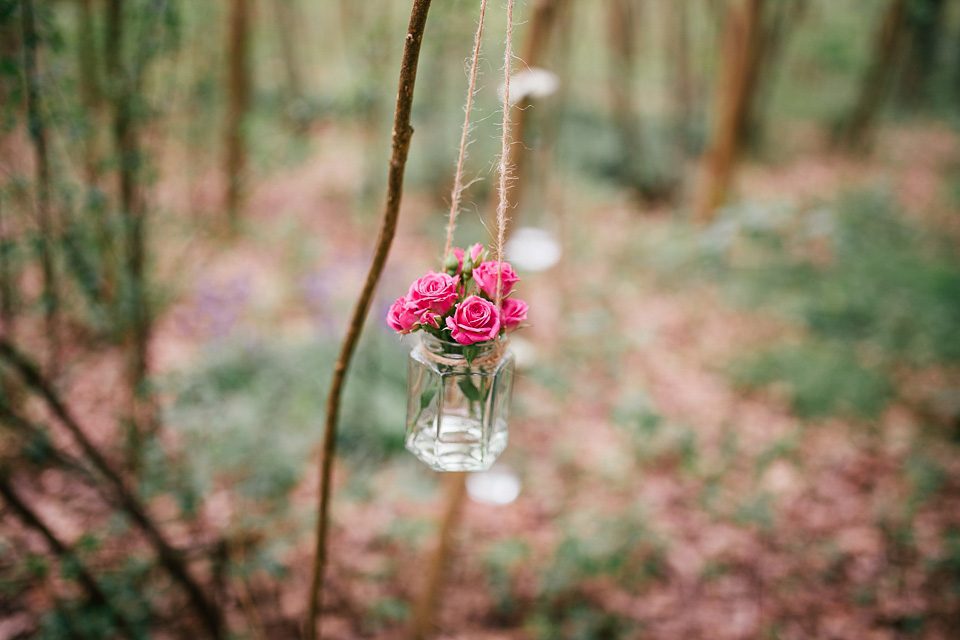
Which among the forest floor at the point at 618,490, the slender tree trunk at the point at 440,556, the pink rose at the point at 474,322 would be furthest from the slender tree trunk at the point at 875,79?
the pink rose at the point at 474,322

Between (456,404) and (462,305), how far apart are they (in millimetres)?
307

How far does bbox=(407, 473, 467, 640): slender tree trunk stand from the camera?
6.55ft

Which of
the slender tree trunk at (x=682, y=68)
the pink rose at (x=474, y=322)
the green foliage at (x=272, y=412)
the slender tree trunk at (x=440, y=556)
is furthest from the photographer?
the slender tree trunk at (x=682, y=68)

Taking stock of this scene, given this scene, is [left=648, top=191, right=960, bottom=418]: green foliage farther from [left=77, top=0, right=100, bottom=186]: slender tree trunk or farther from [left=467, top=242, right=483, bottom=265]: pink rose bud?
[left=77, top=0, right=100, bottom=186]: slender tree trunk

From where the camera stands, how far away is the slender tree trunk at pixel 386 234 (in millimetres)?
768

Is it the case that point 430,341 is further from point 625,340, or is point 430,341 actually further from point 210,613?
point 625,340

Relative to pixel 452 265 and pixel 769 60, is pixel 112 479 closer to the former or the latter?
pixel 452 265

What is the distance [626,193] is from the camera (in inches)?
306

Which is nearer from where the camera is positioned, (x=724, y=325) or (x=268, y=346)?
(x=268, y=346)

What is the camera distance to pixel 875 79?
951 cm

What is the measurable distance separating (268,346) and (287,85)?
670 cm

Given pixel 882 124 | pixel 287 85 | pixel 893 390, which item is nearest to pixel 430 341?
pixel 893 390

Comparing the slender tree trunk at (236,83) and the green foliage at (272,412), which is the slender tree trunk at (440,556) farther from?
the slender tree trunk at (236,83)

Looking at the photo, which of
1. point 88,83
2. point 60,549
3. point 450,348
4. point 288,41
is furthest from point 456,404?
point 288,41
